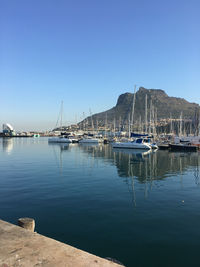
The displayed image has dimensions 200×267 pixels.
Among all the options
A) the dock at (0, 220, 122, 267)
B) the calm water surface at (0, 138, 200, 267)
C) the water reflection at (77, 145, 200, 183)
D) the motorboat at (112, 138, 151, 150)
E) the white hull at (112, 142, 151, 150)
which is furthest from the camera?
the motorboat at (112, 138, 151, 150)

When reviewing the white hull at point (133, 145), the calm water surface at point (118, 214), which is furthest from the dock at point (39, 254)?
the white hull at point (133, 145)

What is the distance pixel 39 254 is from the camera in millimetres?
5402

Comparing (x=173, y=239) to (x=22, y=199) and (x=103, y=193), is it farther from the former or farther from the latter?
(x=22, y=199)

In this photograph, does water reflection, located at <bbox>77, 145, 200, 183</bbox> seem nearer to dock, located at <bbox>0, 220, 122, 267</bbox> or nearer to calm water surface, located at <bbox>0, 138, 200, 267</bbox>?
calm water surface, located at <bbox>0, 138, 200, 267</bbox>

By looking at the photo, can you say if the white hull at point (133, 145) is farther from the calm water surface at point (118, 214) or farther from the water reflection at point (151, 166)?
the calm water surface at point (118, 214)

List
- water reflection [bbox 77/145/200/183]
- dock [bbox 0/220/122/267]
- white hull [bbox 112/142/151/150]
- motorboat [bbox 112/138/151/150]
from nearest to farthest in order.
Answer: dock [bbox 0/220/122/267]
water reflection [bbox 77/145/200/183]
white hull [bbox 112/142/151/150]
motorboat [bbox 112/138/151/150]

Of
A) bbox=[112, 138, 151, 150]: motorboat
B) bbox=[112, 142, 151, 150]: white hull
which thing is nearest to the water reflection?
bbox=[112, 142, 151, 150]: white hull

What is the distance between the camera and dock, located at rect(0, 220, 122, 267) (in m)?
5.03

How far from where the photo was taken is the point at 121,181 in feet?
72.2

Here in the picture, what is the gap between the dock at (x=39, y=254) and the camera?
5031 millimetres

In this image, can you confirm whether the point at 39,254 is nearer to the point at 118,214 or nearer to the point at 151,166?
the point at 118,214

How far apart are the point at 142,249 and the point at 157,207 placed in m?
5.79

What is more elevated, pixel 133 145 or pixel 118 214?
pixel 133 145

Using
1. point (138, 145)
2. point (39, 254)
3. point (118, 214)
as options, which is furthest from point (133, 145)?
point (39, 254)
